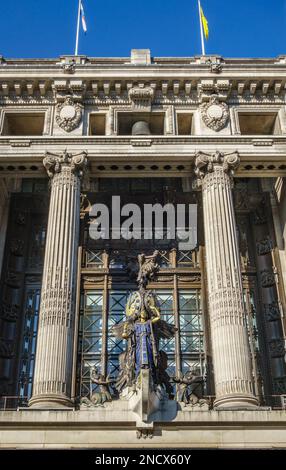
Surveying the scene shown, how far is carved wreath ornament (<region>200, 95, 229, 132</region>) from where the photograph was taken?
27859 mm

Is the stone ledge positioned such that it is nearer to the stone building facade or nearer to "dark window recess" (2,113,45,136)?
the stone building facade

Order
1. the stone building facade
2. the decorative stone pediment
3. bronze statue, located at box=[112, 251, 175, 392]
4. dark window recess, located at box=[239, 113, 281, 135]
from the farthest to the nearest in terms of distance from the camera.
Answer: dark window recess, located at box=[239, 113, 281, 135]
the decorative stone pediment
the stone building facade
bronze statue, located at box=[112, 251, 175, 392]

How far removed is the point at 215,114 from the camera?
1103 inches

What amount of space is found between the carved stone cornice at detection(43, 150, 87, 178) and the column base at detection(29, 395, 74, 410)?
33.2 ft

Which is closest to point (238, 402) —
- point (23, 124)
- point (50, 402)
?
point (50, 402)

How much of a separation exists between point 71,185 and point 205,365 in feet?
33.3

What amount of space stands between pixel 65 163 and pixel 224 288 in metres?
9.07

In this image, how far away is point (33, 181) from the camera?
32.0 metres

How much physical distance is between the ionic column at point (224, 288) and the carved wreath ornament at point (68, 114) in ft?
20.1

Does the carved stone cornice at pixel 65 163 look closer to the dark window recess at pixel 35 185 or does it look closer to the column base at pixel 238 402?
the dark window recess at pixel 35 185

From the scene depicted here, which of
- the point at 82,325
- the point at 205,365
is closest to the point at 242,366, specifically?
the point at 205,365

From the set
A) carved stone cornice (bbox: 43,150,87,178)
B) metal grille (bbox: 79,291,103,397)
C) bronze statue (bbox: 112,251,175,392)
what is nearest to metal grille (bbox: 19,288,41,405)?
metal grille (bbox: 79,291,103,397)

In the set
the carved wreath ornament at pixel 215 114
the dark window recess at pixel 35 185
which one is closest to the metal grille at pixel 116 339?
the dark window recess at pixel 35 185
